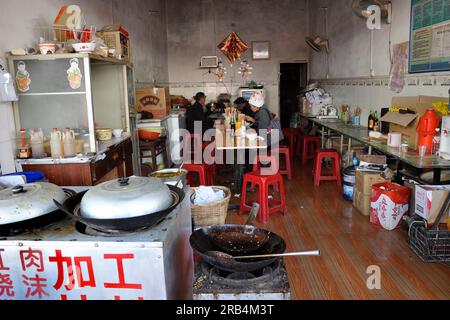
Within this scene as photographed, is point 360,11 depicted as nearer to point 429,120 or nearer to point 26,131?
point 429,120

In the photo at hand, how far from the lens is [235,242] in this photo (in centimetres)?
173

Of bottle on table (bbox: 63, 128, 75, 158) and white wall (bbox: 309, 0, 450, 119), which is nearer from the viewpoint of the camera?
bottle on table (bbox: 63, 128, 75, 158)

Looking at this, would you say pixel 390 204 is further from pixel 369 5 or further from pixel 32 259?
pixel 32 259

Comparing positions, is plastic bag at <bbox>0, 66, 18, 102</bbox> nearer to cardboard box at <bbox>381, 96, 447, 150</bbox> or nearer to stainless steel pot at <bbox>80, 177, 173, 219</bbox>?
stainless steel pot at <bbox>80, 177, 173, 219</bbox>

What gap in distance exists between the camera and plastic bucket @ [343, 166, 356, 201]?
4961 mm

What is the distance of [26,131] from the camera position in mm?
3412

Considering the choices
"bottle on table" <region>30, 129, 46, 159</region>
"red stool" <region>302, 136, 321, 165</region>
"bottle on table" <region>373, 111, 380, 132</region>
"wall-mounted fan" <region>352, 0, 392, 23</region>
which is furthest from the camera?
"red stool" <region>302, 136, 321, 165</region>

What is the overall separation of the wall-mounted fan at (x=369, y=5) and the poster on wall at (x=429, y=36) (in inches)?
25.4

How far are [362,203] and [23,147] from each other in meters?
3.69

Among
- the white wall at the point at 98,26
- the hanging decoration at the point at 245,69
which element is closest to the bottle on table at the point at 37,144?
the white wall at the point at 98,26

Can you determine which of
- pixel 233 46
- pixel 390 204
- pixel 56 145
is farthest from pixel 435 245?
pixel 233 46

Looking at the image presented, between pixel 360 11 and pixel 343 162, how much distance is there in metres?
2.34

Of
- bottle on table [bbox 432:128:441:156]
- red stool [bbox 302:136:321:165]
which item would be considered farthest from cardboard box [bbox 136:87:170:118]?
bottle on table [bbox 432:128:441:156]

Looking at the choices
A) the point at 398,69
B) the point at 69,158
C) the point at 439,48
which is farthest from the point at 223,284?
the point at 398,69
